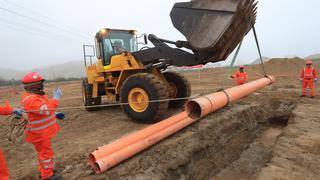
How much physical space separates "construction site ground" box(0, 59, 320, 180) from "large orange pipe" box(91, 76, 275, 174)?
135mm

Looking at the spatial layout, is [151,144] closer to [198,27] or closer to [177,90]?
[198,27]

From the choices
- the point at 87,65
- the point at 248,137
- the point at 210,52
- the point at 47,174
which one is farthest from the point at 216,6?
the point at 87,65

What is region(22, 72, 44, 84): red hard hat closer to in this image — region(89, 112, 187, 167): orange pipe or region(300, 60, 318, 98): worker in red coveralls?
region(89, 112, 187, 167): orange pipe

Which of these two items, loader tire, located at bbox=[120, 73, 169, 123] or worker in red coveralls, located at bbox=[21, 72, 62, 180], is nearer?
worker in red coveralls, located at bbox=[21, 72, 62, 180]

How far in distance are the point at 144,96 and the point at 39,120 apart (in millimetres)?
2662

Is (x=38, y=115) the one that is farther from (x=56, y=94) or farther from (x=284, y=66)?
(x=284, y=66)

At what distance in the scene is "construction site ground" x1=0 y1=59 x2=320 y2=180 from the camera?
3.78 m

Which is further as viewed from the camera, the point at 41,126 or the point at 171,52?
the point at 171,52

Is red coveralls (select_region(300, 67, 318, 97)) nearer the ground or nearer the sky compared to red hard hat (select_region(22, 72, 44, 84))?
nearer the ground

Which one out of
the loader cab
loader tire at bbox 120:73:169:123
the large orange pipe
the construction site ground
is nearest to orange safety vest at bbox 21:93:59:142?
the construction site ground

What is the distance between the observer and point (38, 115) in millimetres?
3389

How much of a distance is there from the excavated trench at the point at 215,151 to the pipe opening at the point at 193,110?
435 millimetres

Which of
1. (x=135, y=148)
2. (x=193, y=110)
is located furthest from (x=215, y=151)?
(x=135, y=148)

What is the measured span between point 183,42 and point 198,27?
1.87 feet
